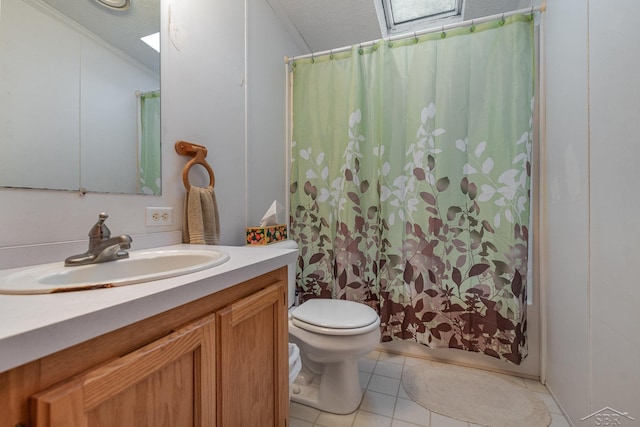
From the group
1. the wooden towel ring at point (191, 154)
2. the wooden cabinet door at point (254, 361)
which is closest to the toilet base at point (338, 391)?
the wooden cabinet door at point (254, 361)

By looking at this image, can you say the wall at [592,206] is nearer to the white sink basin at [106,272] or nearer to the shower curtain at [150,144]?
the white sink basin at [106,272]

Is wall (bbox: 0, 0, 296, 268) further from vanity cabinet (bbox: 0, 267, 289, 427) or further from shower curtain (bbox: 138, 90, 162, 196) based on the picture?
vanity cabinet (bbox: 0, 267, 289, 427)

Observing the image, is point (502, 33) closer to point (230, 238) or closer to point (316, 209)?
point (316, 209)

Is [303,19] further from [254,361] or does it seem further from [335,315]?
[254,361]

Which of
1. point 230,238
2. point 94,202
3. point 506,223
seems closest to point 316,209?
point 230,238

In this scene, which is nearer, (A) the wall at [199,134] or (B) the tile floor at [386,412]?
(A) the wall at [199,134]

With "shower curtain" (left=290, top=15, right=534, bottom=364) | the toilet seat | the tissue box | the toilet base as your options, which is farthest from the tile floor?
the tissue box

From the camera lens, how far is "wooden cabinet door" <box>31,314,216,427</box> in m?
0.36

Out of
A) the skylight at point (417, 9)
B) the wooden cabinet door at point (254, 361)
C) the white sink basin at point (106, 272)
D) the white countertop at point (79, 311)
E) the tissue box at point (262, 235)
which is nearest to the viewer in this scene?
the white countertop at point (79, 311)

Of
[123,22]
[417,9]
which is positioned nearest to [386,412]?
[123,22]

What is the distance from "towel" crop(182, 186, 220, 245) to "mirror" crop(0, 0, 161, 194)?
13 centimetres

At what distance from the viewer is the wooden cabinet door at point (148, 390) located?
360 millimetres

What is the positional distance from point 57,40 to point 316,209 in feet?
4.59

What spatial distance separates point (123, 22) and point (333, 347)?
1.51m
